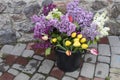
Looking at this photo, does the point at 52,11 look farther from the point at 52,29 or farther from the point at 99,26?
the point at 99,26

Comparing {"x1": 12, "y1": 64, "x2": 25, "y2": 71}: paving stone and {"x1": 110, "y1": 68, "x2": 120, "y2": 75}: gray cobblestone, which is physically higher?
{"x1": 12, "y1": 64, "x2": 25, "y2": 71}: paving stone

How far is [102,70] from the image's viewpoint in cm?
278

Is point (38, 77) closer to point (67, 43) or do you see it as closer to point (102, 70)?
point (67, 43)

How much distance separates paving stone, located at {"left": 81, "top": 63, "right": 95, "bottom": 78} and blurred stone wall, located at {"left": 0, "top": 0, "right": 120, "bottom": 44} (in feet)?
2.42

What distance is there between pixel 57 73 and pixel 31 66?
12.5 inches

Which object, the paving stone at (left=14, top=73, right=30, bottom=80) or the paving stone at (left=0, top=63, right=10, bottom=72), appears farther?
the paving stone at (left=0, top=63, right=10, bottom=72)

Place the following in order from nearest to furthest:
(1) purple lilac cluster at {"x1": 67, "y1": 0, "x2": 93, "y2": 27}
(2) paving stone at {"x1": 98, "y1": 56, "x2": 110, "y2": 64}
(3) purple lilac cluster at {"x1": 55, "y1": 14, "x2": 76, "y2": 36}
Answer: (3) purple lilac cluster at {"x1": 55, "y1": 14, "x2": 76, "y2": 36}
(1) purple lilac cluster at {"x1": 67, "y1": 0, "x2": 93, "y2": 27}
(2) paving stone at {"x1": 98, "y1": 56, "x2": 110, "y2": 64}

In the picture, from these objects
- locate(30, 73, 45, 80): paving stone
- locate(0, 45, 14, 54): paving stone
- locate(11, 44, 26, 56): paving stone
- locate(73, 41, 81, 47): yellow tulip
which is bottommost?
locate(30, 73, 45, 80): paving stone

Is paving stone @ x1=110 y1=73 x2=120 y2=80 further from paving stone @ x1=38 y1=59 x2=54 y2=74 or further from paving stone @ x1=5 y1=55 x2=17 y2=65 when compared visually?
paving stone @ x1=5 y1=55 x2=17 y2=65

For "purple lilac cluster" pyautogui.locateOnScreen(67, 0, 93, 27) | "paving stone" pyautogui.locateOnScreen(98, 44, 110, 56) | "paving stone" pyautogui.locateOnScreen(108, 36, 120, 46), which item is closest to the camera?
"purple lilac cluster" pyautogui.locateOnScreen(67, 0, 93, 27)

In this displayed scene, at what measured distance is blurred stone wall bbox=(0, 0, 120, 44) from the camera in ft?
10.2

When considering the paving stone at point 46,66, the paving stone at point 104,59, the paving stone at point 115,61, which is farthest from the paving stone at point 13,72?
the paving stone at point 115,61

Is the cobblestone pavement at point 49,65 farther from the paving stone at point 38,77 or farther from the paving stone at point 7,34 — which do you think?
the paving stone at point 7,34

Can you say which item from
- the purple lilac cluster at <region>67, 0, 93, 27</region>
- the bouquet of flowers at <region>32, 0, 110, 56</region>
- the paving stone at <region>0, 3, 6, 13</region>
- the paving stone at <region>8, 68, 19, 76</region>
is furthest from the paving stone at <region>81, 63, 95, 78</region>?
→ the paving stone at <region>0, 3, 6, 13</region>
